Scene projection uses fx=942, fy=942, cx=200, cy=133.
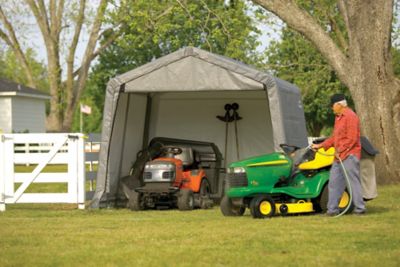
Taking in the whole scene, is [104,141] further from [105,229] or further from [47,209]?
[105,229]

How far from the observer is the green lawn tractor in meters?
12.8

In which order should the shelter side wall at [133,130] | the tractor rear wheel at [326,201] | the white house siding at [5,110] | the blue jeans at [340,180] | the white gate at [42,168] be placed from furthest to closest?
the white house siding at [5,110]
the shelter side wall at [133,130]
the white gate at [42,168]
the tractor rear wheel at [326,201]
the blue jeans at [340,180]

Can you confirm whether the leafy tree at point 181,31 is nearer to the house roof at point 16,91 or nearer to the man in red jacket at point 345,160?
the house roof at point 16,91

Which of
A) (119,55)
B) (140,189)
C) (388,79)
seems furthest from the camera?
(119,55)

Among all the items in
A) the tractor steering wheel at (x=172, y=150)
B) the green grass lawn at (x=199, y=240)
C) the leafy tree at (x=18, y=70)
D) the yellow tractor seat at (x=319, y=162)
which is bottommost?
the green grass lawn at (x=199, y=240)

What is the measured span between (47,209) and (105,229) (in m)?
4.75

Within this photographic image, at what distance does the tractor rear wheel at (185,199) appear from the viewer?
15055 millimetres

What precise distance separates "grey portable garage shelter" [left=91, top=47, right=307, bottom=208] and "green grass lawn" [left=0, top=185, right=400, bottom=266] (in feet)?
7.63

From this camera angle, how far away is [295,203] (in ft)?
42.5

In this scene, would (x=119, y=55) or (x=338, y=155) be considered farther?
(x=119, y=55)

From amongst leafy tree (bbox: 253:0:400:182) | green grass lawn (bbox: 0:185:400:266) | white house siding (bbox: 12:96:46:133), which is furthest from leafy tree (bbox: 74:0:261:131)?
green grass lawn (bbox: 0:185:400:266)

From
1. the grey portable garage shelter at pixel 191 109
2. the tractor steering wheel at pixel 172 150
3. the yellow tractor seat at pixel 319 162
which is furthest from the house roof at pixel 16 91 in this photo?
the yellow tractor seat at pixel 319 162

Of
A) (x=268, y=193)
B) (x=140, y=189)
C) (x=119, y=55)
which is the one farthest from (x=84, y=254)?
(x=119, y=55)

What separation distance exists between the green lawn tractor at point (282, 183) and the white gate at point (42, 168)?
3075 millimetres
